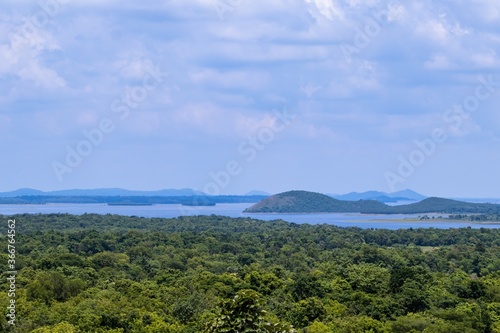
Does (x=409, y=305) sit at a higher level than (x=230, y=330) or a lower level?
lower

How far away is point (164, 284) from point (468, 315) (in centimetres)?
2197

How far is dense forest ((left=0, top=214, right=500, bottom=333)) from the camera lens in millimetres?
34625

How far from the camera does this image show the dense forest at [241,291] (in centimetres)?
3462

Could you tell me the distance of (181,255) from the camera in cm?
7606

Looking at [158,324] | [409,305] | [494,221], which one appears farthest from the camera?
[494,221]

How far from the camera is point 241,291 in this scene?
10.9 meters

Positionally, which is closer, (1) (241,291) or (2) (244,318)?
(2) (244,318)

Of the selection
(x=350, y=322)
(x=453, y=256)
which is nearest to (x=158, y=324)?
(x=350, y=322)

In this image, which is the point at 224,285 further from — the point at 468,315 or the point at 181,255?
the point at 181,255

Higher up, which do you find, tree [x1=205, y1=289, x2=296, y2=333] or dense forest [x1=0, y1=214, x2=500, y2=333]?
tree [x1=205, y1=289, x2=296, y2=333]

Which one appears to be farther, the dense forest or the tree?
the dense forest

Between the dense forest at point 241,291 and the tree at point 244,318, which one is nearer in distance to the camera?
the tree at point 244,318

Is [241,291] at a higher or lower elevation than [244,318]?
higher

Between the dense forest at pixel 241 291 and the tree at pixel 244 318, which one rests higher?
the tree at pixel 244 318
